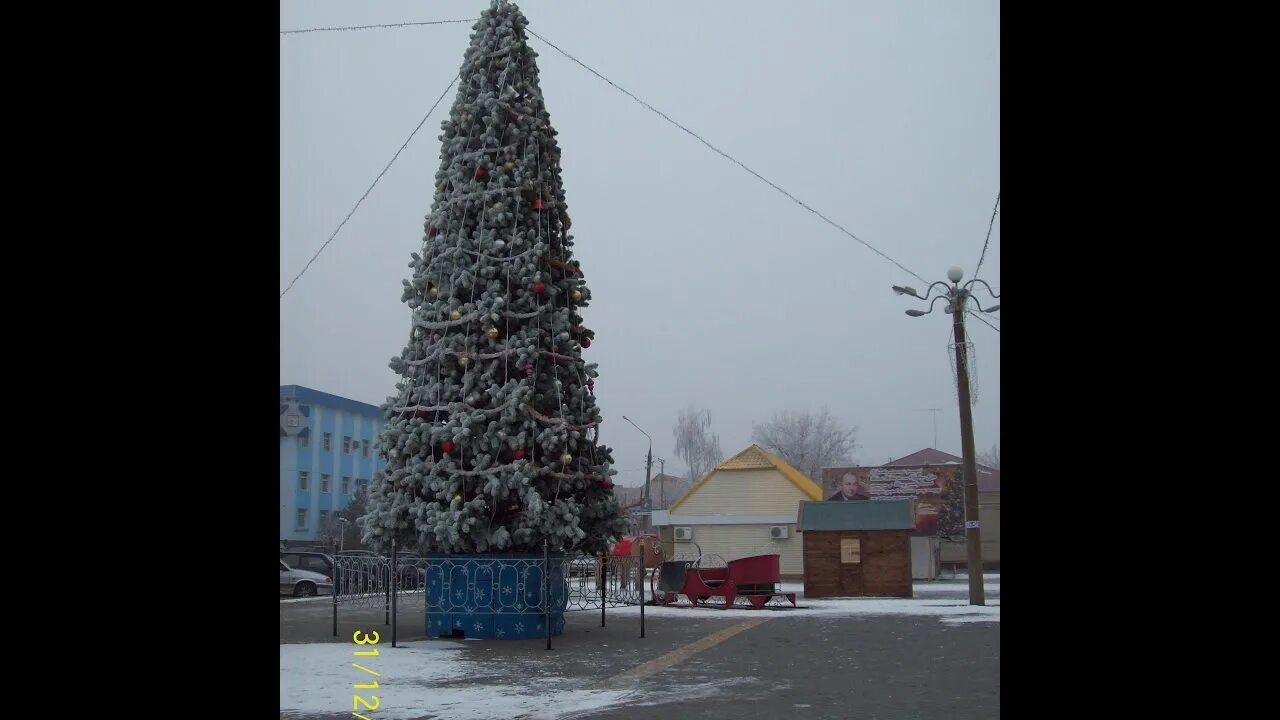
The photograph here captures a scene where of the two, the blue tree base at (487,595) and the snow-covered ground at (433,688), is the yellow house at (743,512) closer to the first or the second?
the blue tree base at (487,595)

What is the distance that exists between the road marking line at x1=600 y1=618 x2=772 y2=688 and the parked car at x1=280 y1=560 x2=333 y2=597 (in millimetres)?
15505

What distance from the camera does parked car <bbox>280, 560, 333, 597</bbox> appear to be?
86.4 ft

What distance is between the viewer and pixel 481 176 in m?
12.5

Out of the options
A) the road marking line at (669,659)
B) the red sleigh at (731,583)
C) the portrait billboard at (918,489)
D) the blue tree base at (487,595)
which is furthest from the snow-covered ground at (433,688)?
the portrait billboard at (918,489)

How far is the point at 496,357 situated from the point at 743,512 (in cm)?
2973

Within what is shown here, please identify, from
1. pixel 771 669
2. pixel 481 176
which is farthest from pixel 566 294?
pixel 771 669

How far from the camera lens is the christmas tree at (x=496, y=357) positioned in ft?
38.3

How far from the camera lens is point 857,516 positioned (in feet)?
76.6

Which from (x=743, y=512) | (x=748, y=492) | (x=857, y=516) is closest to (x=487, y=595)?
(x=857, y=516)

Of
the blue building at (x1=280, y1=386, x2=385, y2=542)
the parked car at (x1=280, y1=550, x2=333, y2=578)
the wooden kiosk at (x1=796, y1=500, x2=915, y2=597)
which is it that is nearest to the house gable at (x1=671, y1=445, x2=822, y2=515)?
the blue building at (x1=280, y1=386, x2=385, y2=542)
